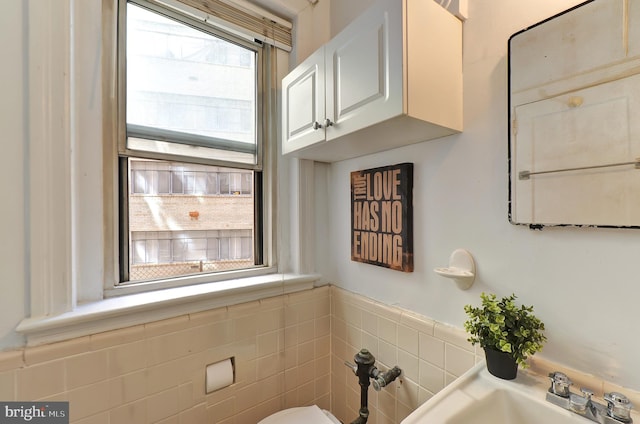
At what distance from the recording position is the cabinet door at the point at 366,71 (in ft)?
2.51

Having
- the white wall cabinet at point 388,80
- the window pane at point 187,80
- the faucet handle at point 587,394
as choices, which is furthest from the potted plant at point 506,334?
the window pane at point 187,80

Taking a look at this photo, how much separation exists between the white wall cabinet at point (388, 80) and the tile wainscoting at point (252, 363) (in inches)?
28.3

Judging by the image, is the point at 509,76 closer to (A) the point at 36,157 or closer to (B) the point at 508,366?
(B) the point at 508,366

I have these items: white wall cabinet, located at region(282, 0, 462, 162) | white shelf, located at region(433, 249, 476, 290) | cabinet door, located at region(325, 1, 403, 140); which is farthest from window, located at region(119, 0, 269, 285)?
white shelf, located at region(433, 249, 476, 290)

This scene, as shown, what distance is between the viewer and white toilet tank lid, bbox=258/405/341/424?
1091 mm

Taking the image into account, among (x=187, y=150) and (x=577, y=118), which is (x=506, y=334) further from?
(x=187, y=150)

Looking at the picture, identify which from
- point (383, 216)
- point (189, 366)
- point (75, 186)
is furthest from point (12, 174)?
point (383, 216)

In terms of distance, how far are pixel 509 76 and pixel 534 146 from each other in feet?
0.74

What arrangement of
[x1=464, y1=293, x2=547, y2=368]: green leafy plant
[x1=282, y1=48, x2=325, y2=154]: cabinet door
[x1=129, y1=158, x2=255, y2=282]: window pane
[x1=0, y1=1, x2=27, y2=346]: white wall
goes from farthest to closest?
[x1=129, y1=158, x2=255, y2=282]: window pane < [x1=282, y1=48, x2=325, y2=154]: cabinet door < [x1=0, y1=1, x2=27, y2=346]: white wall < [x1=464, y1=293, x2=547, y2=368]: green leafy plant

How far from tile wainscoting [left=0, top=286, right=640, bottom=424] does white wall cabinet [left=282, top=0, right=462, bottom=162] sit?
2.36ft

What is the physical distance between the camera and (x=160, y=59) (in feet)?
3.87

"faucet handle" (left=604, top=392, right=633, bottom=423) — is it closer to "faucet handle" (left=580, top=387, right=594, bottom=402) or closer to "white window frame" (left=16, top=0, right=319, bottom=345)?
"faucet handle" (left=580, top=387, right=594, bottom=402)

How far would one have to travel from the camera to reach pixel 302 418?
43.8 inches

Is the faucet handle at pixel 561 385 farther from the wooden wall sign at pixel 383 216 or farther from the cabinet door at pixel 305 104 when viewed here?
the cabinet door at pixel 305 104
